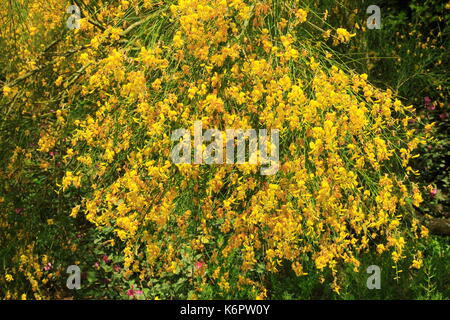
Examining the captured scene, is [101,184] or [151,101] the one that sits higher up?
[151,101]

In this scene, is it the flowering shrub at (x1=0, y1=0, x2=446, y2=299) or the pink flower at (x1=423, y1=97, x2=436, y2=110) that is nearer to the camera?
the flowering shrub at (x1=0, y1=0, x2=446, y2=299)

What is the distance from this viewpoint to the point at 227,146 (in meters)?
2.41

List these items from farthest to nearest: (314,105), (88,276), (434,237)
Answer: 1. (434,237)
2. (88,276)
3. (314,105)

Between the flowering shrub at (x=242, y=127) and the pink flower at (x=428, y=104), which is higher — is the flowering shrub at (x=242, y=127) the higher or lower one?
the lower one

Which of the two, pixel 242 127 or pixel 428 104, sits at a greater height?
pixel 428 104

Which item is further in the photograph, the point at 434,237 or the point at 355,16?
the point at 434,237

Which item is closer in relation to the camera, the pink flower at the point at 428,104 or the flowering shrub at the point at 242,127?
the flowering shrub at the point at 242,127

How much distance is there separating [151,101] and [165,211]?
536 millimetres

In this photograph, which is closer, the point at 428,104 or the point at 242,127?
the point at 242,127

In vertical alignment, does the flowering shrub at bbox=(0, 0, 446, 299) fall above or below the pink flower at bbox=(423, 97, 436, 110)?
below

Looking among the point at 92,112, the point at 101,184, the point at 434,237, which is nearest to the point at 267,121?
the point at 101,184

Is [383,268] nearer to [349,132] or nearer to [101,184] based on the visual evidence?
[349,132]
